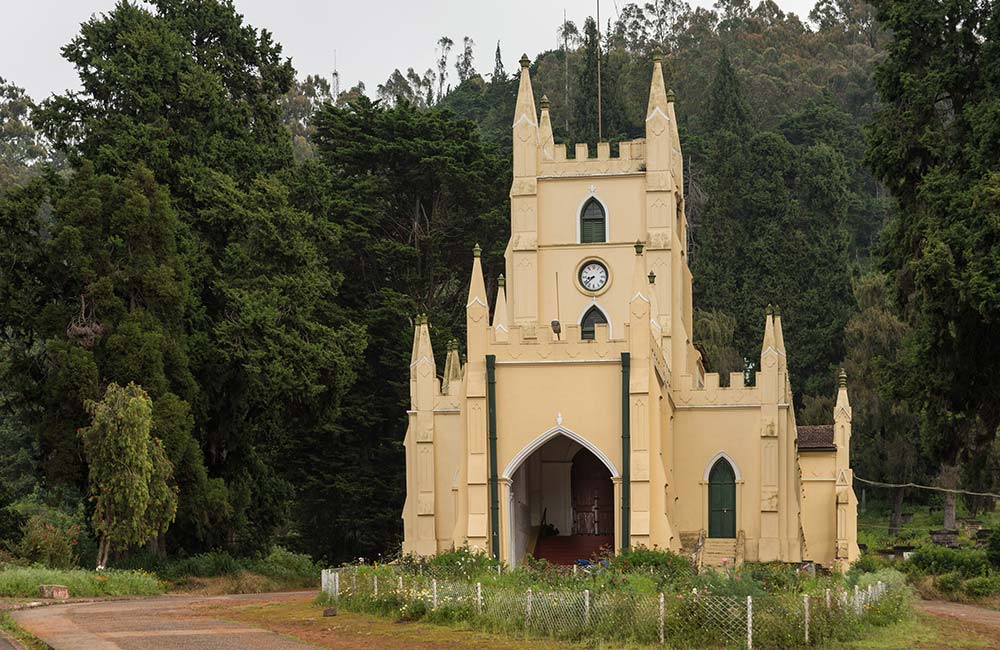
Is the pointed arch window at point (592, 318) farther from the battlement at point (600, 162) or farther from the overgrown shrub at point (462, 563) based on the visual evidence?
the overgrown shrub at point (462, 563)

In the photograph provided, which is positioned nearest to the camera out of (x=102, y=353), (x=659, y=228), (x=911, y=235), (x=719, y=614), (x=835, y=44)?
(x=719, y=614)

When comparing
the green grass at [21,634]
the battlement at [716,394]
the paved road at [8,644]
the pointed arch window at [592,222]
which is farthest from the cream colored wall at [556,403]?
the paved road at [8,644]

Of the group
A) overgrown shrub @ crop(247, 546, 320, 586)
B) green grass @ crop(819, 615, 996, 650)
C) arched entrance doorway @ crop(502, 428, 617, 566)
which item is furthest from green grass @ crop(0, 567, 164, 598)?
green grass @ crop(819, 615, 996, 650)

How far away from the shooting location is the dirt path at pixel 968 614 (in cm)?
2467

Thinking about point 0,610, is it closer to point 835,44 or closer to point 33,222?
point 33,222

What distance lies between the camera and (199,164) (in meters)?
44.1

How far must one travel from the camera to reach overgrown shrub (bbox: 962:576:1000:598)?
1267 inches

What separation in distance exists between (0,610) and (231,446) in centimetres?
1802

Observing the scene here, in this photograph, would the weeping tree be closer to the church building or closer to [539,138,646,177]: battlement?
the church building

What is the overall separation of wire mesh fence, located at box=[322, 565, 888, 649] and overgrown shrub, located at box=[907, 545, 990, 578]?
1068 centimetres

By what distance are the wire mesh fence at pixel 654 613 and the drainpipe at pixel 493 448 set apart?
929 cm

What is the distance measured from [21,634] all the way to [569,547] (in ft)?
60.1

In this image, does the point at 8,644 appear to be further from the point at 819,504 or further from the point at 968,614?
the point at 819,504

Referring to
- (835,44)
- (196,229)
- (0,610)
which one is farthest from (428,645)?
(835,44)
